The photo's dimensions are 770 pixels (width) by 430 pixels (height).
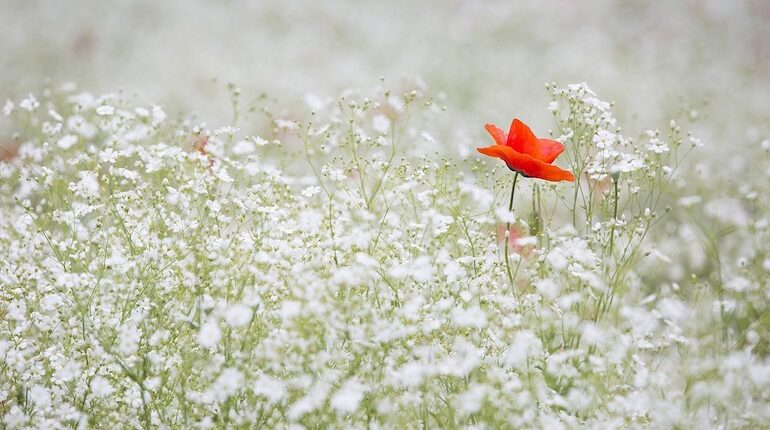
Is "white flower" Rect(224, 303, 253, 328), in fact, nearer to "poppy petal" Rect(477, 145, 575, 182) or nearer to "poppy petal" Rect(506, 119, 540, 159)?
"poppy petal" Rect(477, 145, 575, 182)

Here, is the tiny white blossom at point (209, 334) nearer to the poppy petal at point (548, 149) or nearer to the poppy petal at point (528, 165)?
the poppy petal at point (528, 165)

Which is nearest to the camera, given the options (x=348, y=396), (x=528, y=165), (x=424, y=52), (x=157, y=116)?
(x=348, y=396)

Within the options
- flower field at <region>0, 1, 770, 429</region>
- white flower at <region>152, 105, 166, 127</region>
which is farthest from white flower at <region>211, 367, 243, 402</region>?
white flower at <region>152, 105, 166, 127</region>

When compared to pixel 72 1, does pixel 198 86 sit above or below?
below

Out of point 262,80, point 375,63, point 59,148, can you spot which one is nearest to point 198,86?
point 262,80

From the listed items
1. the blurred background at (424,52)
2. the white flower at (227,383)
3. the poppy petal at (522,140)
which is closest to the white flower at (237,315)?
the white flower at (227,383)

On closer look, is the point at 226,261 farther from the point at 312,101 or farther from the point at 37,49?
the point at 37,49

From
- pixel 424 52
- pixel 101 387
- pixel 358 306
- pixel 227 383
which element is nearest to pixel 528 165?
pixel 358 306

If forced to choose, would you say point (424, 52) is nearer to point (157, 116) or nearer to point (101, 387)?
point (157, 116)
